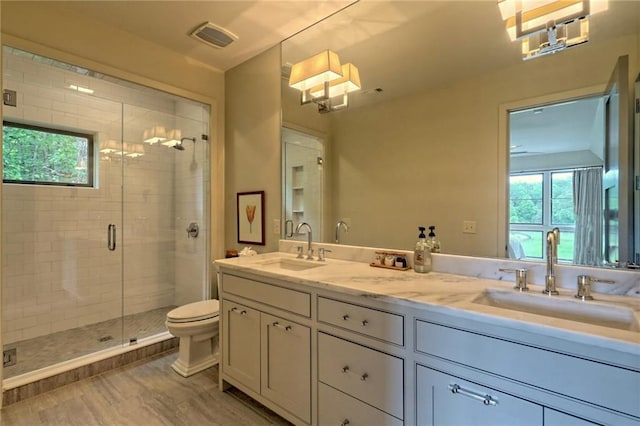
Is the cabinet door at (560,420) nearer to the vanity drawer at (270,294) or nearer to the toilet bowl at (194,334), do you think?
the vanity drawer at (270,294)

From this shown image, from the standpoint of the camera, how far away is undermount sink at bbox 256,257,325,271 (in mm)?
2098

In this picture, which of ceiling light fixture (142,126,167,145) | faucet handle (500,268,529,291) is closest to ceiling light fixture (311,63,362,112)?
faucet handle (500,268,529,291)

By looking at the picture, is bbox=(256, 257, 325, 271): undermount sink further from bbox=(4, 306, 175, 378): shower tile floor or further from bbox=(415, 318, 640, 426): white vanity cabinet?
bbox=(4, 306, 175, 378): shower tile floor

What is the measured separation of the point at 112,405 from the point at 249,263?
121 cm

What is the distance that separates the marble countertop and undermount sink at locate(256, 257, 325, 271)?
145 millimetres

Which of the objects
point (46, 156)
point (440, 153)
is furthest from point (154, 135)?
point (440, 153)

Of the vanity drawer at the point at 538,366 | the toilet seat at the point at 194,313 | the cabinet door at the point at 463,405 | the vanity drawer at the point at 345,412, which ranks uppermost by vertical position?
the vanity drawer at the point at 538,366

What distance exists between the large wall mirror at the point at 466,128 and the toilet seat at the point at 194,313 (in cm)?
105

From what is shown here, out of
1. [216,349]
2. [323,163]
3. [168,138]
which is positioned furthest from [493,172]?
[168,138]

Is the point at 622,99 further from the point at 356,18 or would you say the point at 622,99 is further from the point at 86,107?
the point at 86,107

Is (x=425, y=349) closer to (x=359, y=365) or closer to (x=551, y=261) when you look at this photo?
(x=359, y=365)

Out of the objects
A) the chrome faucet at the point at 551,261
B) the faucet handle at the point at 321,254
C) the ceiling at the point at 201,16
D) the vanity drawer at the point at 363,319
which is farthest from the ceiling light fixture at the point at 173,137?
the chrome faucet at the point at 551,261

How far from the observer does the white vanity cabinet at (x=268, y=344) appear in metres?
1.59

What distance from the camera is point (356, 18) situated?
2.11 m
